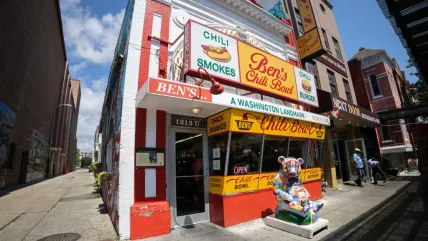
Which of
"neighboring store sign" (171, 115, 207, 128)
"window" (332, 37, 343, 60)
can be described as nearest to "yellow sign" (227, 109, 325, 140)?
"neighboring store sign" (171, 115, 207, 128)

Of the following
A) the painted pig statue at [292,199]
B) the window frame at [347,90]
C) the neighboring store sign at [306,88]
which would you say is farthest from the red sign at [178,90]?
the window frame at [347,90]

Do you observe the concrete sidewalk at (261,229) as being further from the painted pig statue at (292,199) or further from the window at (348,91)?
the window at (348,91)

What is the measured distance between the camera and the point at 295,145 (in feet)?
26.6

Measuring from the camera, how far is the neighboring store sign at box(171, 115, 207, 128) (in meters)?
6.00

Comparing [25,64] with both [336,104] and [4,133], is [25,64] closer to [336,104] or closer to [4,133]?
[4,133]

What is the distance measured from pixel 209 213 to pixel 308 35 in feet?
33.9

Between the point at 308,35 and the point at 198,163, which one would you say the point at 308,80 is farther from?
the point at 198,163

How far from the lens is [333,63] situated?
15.2 m

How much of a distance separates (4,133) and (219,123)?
48.1 feet

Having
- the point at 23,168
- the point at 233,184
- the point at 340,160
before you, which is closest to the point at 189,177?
the point at 233,184

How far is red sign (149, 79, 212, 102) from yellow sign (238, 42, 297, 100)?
1865 mm

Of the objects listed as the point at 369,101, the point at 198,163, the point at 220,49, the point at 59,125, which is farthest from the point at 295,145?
the point at 59,125

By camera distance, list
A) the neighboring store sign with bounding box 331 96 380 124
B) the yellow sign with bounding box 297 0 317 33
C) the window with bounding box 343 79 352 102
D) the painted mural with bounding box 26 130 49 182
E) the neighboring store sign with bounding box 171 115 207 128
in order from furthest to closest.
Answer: the painted mural with bounding box 26 130 49 182 < the window with bounding box 343 79 352 102 < the yellow sign with bounding box 297 0 317 33 < the neighboring store sign with bounding box 331 96 380 124 < the neighboring store sign with bounding box 171 115 207 128

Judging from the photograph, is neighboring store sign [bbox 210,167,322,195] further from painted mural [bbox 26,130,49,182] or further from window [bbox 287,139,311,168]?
painted mural [bbox 26,130,49,182]
